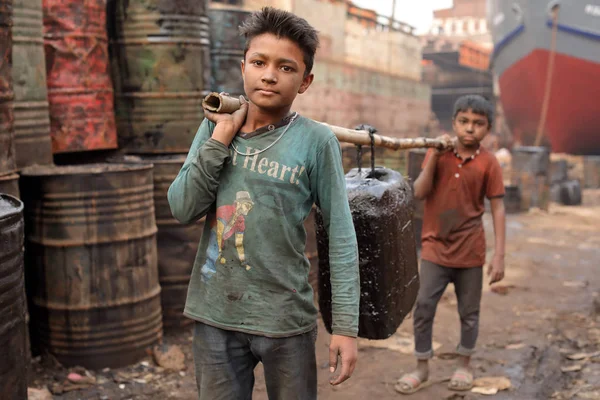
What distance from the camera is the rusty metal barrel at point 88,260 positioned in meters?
3.71

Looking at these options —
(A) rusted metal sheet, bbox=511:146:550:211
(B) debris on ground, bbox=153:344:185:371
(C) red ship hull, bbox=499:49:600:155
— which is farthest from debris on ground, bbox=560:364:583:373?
(C) red ship hull, bbox=499:49:600:155

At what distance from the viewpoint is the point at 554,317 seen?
503 centimetres

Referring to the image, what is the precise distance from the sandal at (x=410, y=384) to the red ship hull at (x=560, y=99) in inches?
611

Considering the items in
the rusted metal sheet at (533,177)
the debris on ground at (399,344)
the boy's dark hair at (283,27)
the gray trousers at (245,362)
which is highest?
the boy's dark hair at (283,27)

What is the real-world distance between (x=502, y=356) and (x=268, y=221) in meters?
2.95

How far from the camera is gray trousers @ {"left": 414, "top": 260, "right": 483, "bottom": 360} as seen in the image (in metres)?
3.54

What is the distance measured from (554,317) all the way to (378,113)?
12.2 meters

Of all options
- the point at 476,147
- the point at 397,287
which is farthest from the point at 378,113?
the point at 397,287

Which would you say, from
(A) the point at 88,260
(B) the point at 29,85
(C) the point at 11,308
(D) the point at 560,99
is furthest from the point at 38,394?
(D) the point at 560,99

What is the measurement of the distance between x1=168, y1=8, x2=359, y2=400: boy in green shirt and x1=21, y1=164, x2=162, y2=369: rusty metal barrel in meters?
2.09

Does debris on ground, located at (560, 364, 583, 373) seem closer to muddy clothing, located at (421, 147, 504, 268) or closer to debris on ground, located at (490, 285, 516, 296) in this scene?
muddy clothing, located at (421, 147, 504, 268)

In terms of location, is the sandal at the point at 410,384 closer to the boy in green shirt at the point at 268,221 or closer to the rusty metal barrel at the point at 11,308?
the boy in green shirt at the point at 268,221

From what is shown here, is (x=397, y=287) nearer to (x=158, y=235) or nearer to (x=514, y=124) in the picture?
(x=158, y=235)

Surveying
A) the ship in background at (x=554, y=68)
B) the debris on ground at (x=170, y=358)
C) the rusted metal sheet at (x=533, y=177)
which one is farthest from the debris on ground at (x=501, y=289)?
the ship in background at (x=554, y=68)
